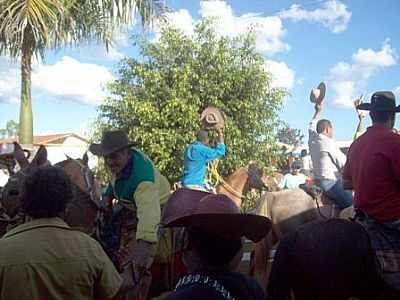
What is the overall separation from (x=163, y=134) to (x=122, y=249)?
22.6 feet

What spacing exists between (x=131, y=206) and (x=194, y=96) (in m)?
7.08

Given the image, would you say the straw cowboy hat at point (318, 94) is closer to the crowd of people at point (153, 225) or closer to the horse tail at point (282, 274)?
the crowd of people at point (153, 225)

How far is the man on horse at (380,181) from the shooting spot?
14.1ft

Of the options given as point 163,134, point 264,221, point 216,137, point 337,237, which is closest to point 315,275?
point 337,237

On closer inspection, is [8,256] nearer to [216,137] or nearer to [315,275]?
[315,275]

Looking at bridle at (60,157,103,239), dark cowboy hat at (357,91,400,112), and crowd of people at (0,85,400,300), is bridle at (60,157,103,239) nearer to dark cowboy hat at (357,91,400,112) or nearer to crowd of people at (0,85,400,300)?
crowd of people at (0,85,400,300)

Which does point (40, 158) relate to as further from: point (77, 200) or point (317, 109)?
point (317, 109)

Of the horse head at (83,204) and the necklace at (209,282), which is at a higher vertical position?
the necklace at (209,282)

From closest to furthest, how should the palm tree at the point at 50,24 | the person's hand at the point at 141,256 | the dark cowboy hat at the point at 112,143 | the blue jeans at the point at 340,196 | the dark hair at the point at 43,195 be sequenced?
1. the dark hair at the point at 43,195
2. the person's hand at the point at 141,256
3. the dark cowboy hat at the point at 112,143
4. the blue jeans at the point at 340,196
5. the palm tree at the point at 50,24

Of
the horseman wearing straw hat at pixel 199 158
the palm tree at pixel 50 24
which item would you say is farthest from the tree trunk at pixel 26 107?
the horseman wearing straw hat at pixel 199 158

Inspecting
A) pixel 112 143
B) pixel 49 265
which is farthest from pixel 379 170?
pixel 49 265

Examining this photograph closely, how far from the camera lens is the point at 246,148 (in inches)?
469

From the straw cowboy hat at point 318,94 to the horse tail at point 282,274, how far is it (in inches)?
179

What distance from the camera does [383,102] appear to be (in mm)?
4691
